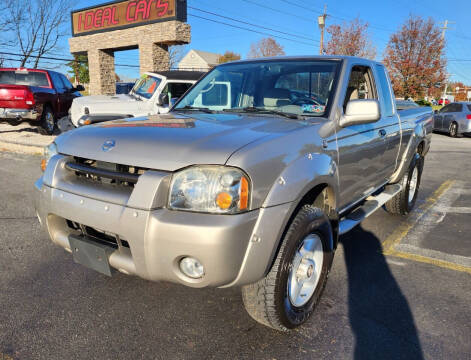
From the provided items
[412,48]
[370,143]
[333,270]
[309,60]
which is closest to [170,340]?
[333,270]

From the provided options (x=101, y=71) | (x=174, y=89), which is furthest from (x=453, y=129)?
(x=101, y=71)

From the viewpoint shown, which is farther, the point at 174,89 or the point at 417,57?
the point at 417,57

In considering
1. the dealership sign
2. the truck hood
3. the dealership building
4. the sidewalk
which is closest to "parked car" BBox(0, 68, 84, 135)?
the sidewalk

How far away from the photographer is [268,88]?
10.9 feet

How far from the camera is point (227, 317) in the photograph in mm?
2639

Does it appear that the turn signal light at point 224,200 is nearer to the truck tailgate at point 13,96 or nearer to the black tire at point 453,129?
the truck tailgate at point 13,96

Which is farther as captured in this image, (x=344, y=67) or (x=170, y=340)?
(x=344, y=67)

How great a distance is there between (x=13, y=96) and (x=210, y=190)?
10061 mm

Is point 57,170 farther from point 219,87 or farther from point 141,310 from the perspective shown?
point 219,87

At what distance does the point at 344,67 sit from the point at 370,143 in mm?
704

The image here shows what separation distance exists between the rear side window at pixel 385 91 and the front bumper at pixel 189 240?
97.3 inches

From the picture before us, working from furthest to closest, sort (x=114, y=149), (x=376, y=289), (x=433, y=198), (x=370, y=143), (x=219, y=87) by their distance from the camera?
(x=433, y=198) < (x=219, y=87) < (x=370, y=143) < (x=376, y=289) < (x=114, y=149)

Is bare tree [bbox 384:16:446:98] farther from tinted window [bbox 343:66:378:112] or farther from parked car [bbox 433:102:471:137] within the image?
tinted window [bbox 343:66:378:112]

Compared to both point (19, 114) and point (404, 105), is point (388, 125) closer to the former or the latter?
point (404, 105)
